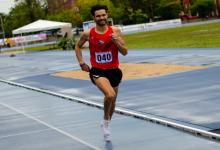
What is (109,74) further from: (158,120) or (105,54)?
(158,120)

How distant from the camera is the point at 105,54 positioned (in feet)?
28.2

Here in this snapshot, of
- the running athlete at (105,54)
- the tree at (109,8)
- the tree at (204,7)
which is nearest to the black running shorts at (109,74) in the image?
the running athlete at (105,54)

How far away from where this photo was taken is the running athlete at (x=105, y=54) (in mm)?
8453

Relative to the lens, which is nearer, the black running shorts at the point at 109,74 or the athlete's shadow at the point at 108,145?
the athlete's shadow at the point at 108,145

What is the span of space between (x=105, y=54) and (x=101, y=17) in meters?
0.53

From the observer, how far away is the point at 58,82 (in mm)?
20984

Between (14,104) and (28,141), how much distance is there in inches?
240

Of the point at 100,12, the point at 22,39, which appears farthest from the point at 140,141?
the point at 22,39

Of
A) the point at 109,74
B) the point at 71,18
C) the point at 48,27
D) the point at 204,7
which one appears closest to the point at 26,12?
the point at 71,18

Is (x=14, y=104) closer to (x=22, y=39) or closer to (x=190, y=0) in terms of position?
(x=22, y=39)

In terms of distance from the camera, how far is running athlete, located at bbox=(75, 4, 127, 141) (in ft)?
27.7

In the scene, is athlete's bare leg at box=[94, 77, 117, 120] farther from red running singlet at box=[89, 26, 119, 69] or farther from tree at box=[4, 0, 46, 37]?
tree at box=[4, 0, 46, 37]

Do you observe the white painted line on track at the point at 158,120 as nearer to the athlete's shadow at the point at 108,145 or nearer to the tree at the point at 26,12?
the athlete's shadow at the point at 108,145

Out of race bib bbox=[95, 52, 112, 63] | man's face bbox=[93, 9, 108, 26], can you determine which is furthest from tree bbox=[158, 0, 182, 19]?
man's face bbox=[93, 9, 108, 26]
